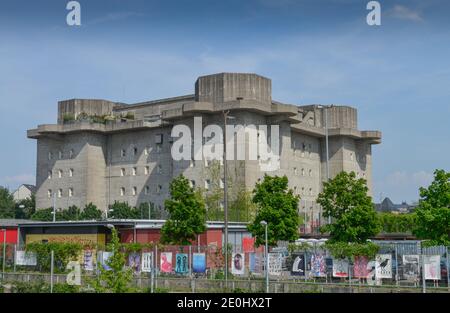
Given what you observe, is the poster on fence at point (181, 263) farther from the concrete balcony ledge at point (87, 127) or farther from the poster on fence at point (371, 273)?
the concrete balcony ledge at point (87, 127)

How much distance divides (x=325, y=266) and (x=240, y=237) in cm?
2162

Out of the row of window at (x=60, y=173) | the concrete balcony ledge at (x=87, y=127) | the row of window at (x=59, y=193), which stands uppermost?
the concrete balcony ledge at (x=87, y=127)

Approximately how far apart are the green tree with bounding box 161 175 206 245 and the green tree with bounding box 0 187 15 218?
8097cm

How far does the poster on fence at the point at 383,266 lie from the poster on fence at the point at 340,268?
1.75 m

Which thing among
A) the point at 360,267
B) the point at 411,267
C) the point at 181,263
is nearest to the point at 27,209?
the point at 181,263

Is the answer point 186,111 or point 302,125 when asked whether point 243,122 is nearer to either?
point 186,111

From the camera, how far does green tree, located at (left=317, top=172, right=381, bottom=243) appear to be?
136ft

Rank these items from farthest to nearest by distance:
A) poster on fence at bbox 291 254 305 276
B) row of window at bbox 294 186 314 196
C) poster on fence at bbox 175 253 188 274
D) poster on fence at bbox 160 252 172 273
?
row of window at bbox 294 186 314 196 < poster on fence at bbox 160 252 172 273 < poster on fence at bbox 175 253 188 274 < poster on fence at bbox 291 254 305 276

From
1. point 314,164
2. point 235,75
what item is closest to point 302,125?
point 314,164

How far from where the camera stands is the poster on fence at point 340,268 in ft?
106

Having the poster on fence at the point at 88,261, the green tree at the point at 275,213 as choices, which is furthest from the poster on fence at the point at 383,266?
the poster on fence at the point at 88,261

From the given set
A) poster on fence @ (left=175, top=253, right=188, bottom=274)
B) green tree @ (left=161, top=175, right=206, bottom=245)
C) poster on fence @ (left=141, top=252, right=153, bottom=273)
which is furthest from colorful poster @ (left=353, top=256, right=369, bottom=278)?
green tree @ (left=161, top=175, right=206, bottom=245)

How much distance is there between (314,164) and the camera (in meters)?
108

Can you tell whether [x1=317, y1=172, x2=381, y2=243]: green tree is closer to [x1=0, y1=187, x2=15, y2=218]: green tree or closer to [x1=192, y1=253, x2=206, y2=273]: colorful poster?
[x1=192, y1=253, x2=206, y2=273]: colorful poster
